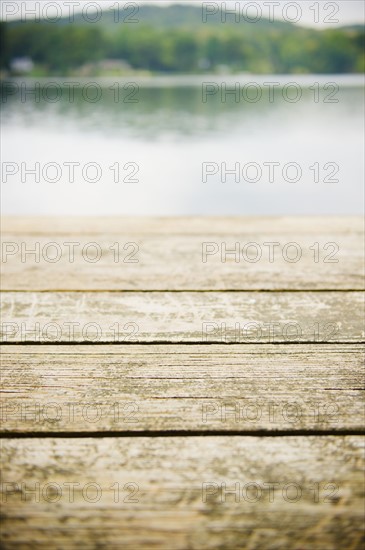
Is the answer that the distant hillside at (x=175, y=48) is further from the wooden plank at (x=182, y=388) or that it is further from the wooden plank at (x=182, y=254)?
the wooden plank at (x=182, y=388)

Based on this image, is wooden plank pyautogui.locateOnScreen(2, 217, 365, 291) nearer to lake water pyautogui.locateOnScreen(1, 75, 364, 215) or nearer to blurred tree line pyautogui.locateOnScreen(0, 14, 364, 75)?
lake water pyautogui.locateOnScreen(1, 75, 364, 215)

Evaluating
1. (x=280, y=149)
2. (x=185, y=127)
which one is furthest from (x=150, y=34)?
(x=280, y=149)

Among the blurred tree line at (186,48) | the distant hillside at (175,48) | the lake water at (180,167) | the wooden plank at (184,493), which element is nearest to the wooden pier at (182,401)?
the wooden plank at (184,493)

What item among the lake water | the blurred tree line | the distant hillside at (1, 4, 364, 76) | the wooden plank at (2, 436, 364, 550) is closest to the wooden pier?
the wooden plank at (2, 436, 364, 550)

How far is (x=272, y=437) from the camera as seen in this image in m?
0.64

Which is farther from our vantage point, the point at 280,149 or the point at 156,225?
the point at 280,149

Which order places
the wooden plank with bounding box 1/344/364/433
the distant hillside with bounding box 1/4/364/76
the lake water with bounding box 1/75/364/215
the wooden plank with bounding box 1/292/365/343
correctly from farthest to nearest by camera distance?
the distant hillside with bounding box 1/4/364/76
the lake water with bounding box 1/75/364/215
the wooden plank with bounding box 1/292/365/343
the wooden plank with bounding box 1/344/364/433

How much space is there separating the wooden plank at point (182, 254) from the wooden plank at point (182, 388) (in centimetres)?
30

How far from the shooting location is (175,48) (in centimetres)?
2753

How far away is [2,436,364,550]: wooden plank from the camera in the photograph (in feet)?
1.68

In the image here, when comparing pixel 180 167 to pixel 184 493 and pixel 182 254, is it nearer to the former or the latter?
pixel 182 254

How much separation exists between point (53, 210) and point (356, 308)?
3042mm

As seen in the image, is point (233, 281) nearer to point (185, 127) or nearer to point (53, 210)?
point (53, 210)

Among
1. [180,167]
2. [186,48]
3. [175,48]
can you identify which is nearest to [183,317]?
[180,167]
